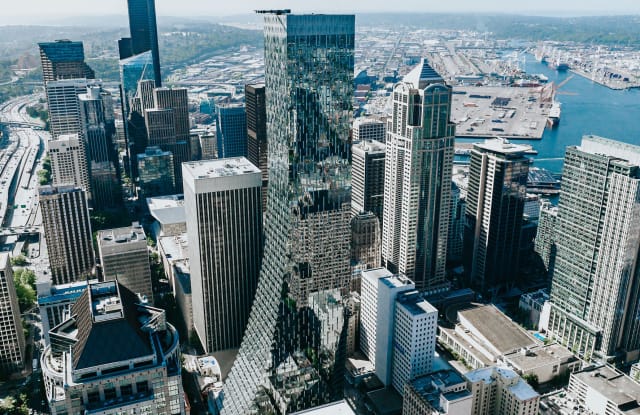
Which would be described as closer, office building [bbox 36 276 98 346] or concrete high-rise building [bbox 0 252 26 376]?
concrete high-rise building [bbox 0 252 26 376]

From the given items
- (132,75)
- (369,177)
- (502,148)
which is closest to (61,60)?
(132,75)

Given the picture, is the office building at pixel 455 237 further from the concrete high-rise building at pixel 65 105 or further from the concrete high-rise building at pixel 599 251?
the concrete high-rise building at pixel 65 105

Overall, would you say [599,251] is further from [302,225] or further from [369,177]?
[302,225]

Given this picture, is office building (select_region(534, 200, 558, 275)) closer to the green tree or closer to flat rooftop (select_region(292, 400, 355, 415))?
flat rooftop (select_region(292, 400, 355, 415))

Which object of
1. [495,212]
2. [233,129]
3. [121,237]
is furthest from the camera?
[233,129]

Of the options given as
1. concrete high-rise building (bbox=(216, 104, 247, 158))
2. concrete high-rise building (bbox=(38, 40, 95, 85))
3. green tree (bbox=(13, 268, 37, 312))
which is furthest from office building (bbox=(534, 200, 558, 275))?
concrete high-rise building (bbox=(38, 40, 95, 85))

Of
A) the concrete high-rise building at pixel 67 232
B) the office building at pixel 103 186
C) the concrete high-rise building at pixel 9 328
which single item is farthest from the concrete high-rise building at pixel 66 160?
the concrete high-rise building at pixel 9 328

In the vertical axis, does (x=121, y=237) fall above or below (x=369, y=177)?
below
